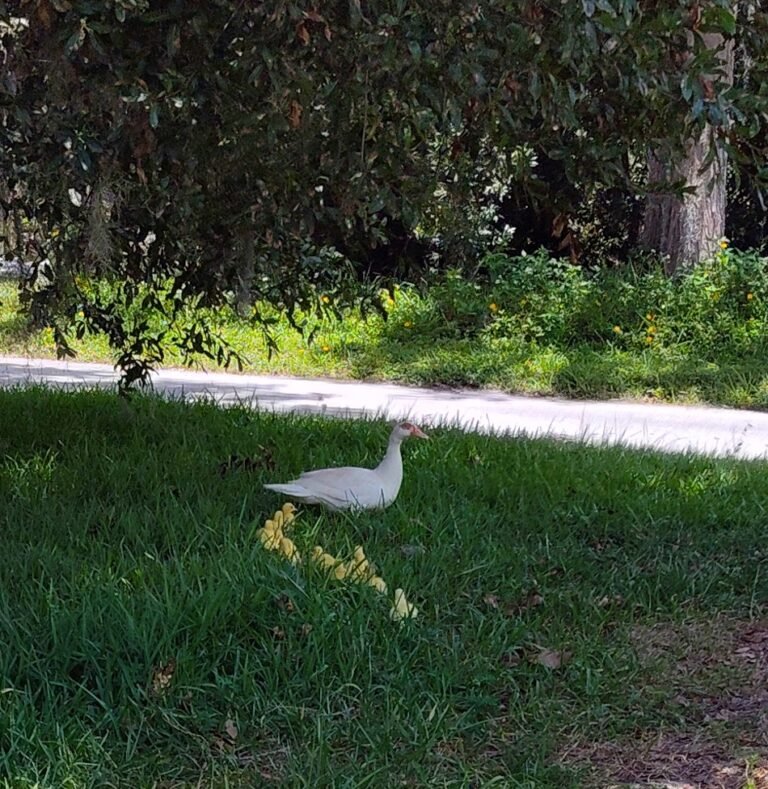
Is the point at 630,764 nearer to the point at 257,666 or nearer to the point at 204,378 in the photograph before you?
the point at 257,666

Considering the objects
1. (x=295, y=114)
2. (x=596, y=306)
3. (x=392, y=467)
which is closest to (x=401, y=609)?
(x=392, y=467)

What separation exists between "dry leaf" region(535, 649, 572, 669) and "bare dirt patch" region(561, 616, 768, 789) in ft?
0.82

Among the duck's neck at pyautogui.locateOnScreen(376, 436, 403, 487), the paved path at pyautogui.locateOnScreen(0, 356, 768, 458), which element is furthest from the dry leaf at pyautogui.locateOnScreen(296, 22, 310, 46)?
the paved path at pyautogui.locateOnScreen(0, 356, 768, 458)

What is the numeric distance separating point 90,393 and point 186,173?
4.15 m

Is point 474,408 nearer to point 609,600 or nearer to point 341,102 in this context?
point 609,600

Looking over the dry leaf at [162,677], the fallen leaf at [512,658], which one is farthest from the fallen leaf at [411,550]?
the dry leaf at [162,677]

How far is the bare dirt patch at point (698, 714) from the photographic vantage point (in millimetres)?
3182

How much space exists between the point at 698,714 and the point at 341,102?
2240mm

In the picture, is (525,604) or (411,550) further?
(411,550)

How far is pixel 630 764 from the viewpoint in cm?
322

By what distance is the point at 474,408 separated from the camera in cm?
1020

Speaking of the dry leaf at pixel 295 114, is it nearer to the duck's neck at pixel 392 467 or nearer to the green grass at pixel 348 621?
the green grass at pixel 348 621

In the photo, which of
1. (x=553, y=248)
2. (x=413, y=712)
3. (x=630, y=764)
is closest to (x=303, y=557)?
(x=413, y=712)

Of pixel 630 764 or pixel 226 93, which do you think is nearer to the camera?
pixel 630 764
